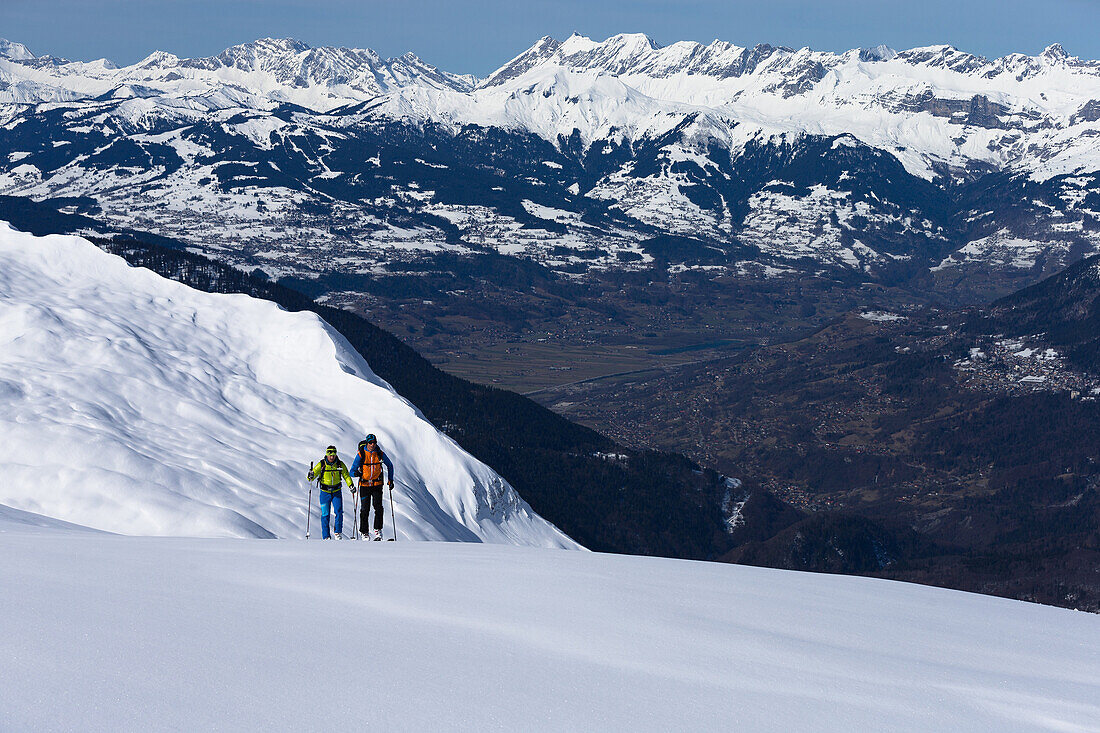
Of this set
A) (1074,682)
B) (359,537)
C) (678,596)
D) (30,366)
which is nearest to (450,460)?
(30,366)

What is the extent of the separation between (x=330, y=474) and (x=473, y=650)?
21050 mm

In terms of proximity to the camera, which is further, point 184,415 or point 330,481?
point 184,415

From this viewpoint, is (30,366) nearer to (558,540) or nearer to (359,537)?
(359,537)

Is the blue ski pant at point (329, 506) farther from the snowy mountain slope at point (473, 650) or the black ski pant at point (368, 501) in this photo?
the snowy mountain slope at point (473, 650)

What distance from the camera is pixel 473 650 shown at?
17328mm

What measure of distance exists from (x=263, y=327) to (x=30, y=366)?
29879mm

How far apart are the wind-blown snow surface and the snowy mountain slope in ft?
77.6

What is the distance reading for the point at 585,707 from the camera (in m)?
15.2

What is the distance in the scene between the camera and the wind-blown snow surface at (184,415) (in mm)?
49031

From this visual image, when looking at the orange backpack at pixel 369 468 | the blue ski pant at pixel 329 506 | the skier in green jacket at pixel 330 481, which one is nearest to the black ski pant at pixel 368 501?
the orange backpack at pixel 369 468

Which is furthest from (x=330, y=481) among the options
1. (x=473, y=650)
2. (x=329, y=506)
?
(x=473, y=650)

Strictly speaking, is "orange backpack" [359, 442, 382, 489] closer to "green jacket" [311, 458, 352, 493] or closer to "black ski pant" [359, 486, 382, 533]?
"black ski pant" [359, 486, 382, 533]

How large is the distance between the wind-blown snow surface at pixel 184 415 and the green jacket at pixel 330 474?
35.6ft

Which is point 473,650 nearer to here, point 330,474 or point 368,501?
point 368,501
